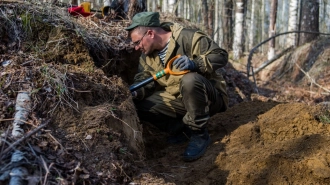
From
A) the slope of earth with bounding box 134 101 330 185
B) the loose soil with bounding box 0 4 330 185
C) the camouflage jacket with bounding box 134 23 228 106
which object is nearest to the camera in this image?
the loose soil with bounding box 0 4 330 185

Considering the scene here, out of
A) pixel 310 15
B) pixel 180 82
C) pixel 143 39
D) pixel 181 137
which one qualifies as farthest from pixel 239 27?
pixel 180 82

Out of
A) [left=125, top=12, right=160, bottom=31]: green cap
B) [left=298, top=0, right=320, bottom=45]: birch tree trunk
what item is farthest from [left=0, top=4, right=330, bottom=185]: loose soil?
[left=298, top=0, right=320, bottom=45]: birch tree trunk

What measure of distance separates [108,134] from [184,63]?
3.87ft

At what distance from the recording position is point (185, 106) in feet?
13.6

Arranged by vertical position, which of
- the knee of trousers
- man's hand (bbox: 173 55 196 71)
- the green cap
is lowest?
the knee of trousers

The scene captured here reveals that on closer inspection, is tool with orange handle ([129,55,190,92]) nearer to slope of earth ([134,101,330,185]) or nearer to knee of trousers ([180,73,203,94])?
knee of trousers ([180,73,203,94])

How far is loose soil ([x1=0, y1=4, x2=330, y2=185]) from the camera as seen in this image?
9.46 ft

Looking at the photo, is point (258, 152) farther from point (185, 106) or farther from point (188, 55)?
point (188, 55)

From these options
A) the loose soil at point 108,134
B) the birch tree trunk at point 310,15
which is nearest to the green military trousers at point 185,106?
the loose soil at point 108,134

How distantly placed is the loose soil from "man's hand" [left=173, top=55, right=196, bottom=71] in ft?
2.00

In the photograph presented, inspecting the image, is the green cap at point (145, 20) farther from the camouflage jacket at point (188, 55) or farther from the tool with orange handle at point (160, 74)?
the tool with orange handle at point (160, 74)

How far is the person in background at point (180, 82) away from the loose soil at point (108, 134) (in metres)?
0.21

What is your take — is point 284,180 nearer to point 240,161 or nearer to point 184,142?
point 240,161

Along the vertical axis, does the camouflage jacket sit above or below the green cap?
below
